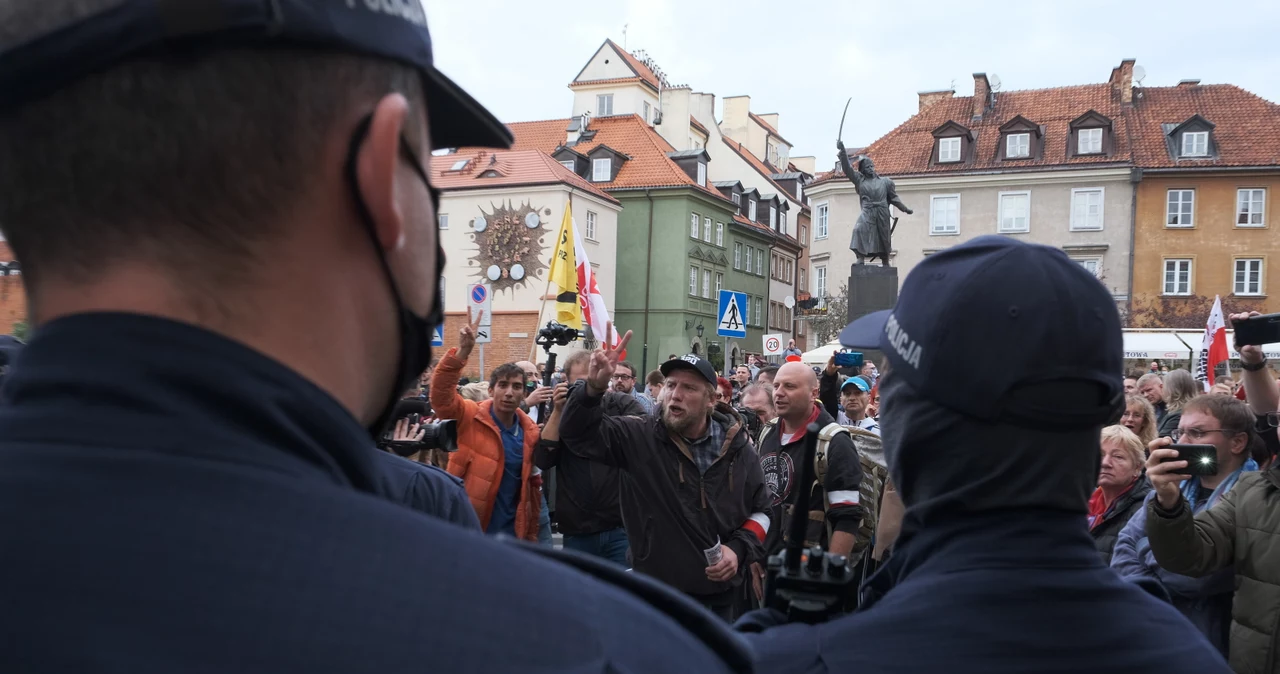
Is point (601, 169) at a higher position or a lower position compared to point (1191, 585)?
higher

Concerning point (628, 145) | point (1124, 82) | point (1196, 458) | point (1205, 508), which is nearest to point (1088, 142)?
point (1124, 82)

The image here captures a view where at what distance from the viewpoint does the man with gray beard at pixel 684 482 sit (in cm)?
571

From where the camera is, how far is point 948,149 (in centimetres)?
4447

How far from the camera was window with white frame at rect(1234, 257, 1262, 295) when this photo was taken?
41125 mm

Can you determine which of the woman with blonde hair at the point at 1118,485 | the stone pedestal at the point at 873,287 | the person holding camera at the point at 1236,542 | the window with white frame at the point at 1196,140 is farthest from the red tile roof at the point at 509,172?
the person holding camera at the point at 1236,542

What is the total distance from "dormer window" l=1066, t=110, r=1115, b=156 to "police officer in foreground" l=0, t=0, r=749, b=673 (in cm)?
4627

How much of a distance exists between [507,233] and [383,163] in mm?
44657

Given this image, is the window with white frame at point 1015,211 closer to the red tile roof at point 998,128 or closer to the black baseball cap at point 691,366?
the red tile roof at point 998,128

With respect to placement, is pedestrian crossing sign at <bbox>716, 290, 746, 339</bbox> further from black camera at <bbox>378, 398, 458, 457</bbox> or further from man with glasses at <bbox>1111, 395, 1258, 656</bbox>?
black camera at <bbox>378, 398, 458, 457</bbox>

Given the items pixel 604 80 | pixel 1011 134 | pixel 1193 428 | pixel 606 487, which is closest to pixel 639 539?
pixel 606 487

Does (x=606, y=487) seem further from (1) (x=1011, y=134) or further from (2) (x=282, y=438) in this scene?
(1) (x=1011, y=134)

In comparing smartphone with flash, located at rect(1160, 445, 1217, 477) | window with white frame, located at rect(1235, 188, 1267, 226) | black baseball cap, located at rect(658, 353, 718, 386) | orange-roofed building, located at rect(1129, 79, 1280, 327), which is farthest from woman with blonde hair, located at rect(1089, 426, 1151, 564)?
window with white frame, located at rect(1235, 188, 1267, 226)

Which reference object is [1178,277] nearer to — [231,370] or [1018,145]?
[1018,145]

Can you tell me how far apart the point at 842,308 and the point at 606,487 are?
34.8 meters
